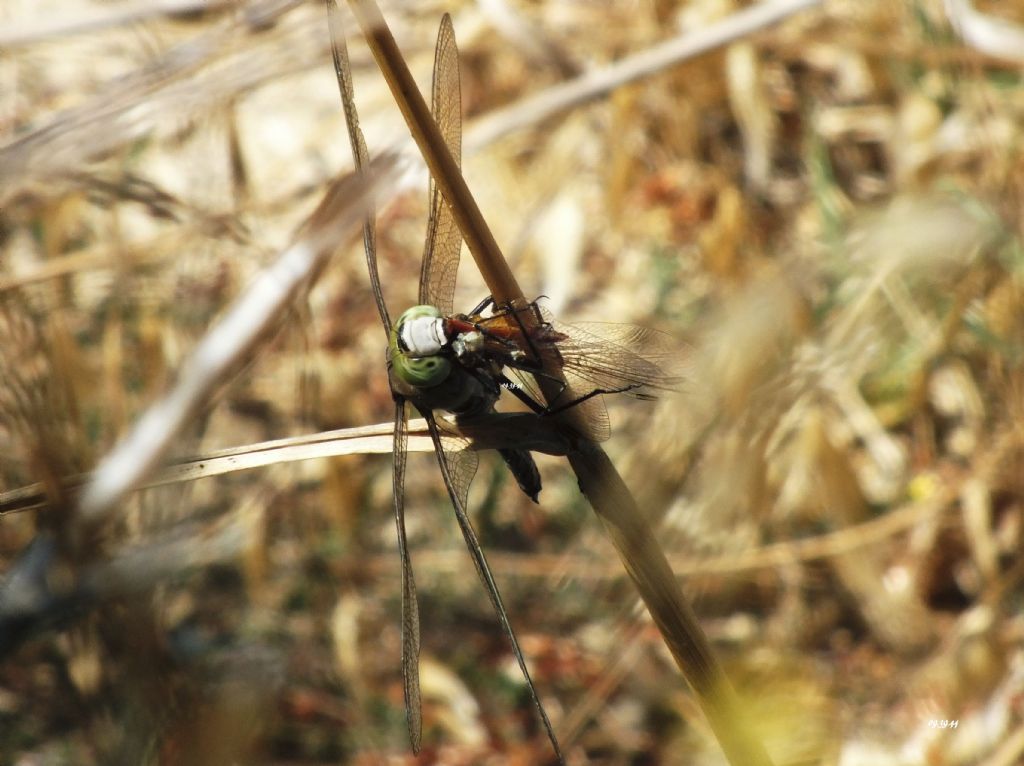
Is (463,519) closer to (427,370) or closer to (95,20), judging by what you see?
(427,370)

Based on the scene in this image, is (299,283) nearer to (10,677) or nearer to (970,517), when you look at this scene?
(10,677)

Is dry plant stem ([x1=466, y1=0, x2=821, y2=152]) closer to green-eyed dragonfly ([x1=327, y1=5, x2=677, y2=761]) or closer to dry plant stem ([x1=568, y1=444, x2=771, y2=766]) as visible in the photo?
green-eyed dragonfly ([x1=327, y1=5, x2=677, y2=761])

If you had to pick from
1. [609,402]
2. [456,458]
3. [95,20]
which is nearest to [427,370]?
[456,458]

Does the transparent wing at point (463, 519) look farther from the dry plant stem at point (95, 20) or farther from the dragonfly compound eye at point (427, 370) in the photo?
the dry plant stem at point (95, 20)

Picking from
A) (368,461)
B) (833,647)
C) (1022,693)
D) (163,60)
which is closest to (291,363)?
(368,461)

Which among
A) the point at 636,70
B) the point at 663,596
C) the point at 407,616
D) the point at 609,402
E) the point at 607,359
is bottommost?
the point at 663,596

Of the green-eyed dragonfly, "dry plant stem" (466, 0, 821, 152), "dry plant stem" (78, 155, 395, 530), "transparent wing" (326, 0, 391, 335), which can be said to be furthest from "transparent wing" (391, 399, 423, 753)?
"dry plant stem" (466, 0, 821, 152)
